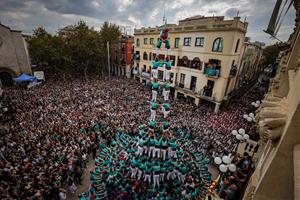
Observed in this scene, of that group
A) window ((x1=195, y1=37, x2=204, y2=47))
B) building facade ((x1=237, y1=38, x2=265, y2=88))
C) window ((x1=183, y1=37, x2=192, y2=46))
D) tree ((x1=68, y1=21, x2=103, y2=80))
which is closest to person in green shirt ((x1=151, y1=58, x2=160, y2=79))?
window ((x1=195, y1=37, x2=204, y2=47))

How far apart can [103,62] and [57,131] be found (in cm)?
2715

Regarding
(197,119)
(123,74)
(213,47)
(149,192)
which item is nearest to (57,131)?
(149,192)

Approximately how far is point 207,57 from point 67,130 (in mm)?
17148

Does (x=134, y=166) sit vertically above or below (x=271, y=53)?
below

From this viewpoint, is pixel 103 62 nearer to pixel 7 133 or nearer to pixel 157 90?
pixel 7 133

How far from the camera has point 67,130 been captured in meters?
11.9

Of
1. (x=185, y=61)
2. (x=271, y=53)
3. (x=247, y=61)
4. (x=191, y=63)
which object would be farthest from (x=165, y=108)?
(x=271, y=53)

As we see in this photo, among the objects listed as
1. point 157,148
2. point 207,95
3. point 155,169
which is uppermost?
point 207,95

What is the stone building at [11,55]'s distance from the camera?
69.2ft

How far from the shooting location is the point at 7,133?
35.8 feet

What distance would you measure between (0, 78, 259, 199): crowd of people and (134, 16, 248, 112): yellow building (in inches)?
93.8

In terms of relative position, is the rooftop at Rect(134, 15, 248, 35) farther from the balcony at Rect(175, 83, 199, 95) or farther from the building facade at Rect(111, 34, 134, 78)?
the building facade at Rect(111, 34, 134, 78)

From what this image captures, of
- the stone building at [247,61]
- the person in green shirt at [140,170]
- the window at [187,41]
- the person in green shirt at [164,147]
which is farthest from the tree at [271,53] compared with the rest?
the person in green shirt at [140,170]

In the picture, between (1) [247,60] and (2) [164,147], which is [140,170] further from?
(1) [247,60]
